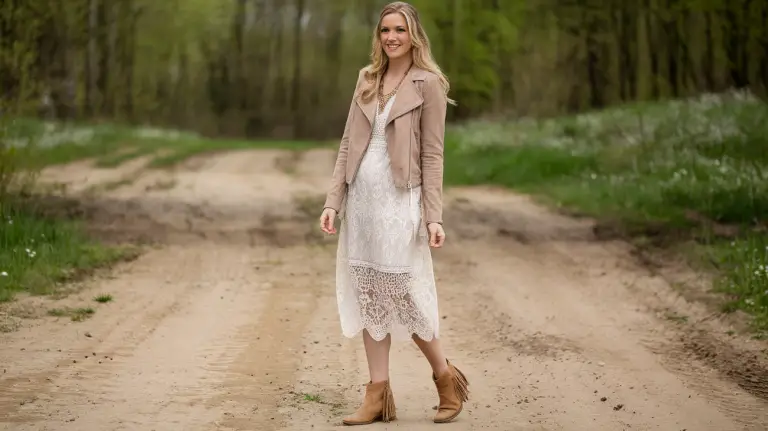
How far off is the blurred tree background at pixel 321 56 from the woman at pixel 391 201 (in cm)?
828

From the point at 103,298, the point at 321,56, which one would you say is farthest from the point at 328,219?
the point at 321,56

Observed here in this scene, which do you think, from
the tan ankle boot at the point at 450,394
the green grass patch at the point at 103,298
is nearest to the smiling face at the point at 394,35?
the tan ankle boot at the point at 450,394

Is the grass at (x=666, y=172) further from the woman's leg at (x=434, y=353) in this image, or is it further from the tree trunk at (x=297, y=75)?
the tree trunk at (x=297, y=75)

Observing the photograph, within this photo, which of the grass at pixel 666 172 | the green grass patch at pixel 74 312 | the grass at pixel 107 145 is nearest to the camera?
the green grass patch at pixel 74 312

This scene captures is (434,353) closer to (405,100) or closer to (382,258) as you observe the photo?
(382,258)

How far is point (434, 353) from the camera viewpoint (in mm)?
6484

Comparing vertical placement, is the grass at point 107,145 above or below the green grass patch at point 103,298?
below

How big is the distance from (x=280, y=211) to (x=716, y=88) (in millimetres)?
22314

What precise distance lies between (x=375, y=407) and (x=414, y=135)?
4.65ft

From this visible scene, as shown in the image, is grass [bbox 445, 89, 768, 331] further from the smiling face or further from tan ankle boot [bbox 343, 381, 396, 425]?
the smiling face

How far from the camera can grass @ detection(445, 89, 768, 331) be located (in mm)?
12320

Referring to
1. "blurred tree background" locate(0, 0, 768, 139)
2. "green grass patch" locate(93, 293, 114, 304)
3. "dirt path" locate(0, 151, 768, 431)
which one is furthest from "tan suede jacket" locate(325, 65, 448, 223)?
"blurred tree background" locate(0, 0, 768, 139)

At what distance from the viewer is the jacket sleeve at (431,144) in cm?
627

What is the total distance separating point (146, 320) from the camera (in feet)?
30.9
